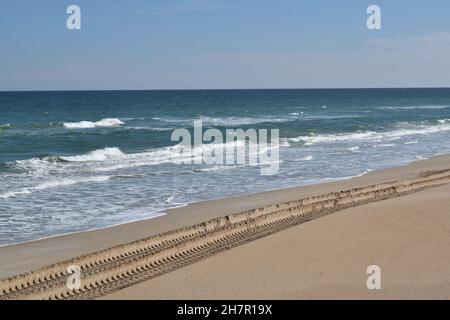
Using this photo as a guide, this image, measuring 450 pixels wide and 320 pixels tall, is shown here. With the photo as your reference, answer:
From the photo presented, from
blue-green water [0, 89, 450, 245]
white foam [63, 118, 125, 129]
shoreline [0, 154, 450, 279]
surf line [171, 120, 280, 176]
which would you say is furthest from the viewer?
white foam [63, 118, 125, 129]

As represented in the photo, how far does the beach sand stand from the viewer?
8461mm

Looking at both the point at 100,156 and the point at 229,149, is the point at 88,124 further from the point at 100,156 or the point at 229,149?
the point at 100,156

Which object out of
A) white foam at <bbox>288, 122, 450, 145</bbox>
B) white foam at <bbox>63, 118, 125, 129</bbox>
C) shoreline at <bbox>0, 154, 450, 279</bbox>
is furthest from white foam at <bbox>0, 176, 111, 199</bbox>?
white foam at <bbox>63, 118, 125, 129</bbox>

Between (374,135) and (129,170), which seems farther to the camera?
(374,135)

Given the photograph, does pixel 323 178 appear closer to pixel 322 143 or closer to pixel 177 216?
pixel 177 216

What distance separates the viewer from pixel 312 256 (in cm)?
1014

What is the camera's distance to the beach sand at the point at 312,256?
8.46 m

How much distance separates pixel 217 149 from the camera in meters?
31.8

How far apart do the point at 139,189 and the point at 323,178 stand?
613 centimetres

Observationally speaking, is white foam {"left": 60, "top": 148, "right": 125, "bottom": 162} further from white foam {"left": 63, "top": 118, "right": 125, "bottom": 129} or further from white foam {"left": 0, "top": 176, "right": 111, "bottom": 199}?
white foam {"left": 63, "top": 118, "right": 125, "bottom": 129}

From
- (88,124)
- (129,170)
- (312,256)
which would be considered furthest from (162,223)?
(88,124)

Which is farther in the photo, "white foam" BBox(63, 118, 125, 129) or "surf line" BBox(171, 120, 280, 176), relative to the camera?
"white foam" BBox(63, 118, 125, 129)

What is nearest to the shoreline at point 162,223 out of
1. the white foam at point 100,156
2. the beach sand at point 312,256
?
the beach sand at point 312,256
